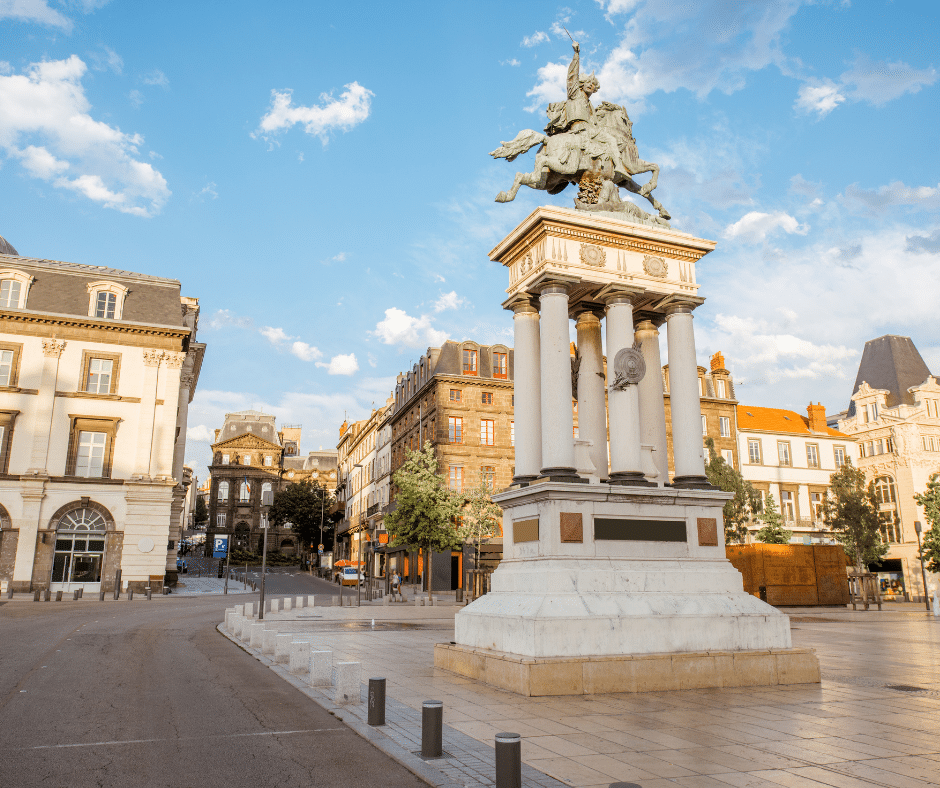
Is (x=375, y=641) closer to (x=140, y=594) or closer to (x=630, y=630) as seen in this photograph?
(x=630, y=630)

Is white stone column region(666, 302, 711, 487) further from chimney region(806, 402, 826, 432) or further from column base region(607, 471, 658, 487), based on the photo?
chimney region(806, 402, 826, 432)

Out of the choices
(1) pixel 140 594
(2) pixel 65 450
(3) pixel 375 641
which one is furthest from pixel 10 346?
(3) pixel 375 641

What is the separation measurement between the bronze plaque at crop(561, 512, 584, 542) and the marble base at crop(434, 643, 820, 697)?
192 cm

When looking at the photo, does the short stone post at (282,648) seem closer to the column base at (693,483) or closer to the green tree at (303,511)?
the column base at (693,483)

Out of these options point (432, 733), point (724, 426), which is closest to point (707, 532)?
point (432, 733)

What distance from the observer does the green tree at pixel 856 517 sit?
48.7 meters

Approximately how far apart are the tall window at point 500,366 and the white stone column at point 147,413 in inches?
961

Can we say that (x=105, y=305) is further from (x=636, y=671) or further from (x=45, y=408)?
(x=636, y=671)

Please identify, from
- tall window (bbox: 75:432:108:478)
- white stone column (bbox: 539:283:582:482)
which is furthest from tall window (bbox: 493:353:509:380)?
white stone column (bbox: 539:283:582:482)

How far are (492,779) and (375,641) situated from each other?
1328 centimetres

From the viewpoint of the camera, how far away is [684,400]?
13953 millimetres

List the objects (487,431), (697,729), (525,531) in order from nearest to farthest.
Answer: (697,729) < (525,531) < (487,431)

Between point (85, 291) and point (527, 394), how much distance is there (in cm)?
3862

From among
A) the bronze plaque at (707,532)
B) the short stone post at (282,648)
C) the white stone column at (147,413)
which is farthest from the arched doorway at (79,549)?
the bronze plaque at (707,532)
